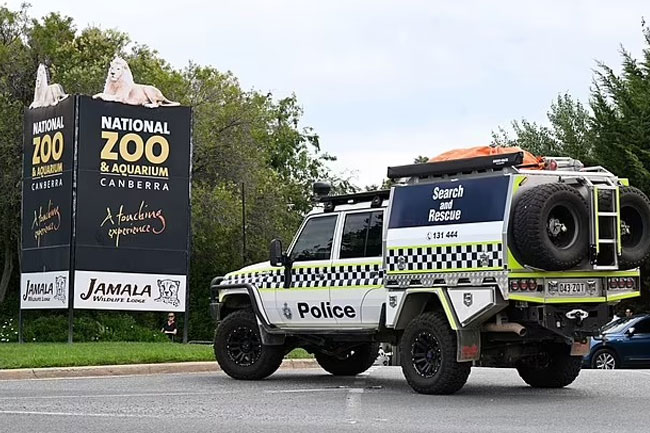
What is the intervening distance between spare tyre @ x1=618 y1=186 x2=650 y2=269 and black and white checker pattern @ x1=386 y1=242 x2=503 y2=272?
180 cm

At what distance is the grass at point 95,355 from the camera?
18094 millimetres

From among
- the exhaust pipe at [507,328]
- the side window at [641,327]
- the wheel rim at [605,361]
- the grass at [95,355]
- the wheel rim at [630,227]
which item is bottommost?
the wheel rim at [605,361]

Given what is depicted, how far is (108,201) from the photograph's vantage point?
25.0m

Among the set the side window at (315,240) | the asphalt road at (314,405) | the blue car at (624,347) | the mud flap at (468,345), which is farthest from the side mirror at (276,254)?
the blue car at (624,347)

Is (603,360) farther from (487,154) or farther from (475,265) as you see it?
(475,265)

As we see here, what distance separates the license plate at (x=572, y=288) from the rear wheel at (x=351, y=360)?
4.05m

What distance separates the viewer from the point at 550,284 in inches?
523

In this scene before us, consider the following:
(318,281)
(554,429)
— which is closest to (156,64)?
(318,281)

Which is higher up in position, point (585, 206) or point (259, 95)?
point (259, 95)

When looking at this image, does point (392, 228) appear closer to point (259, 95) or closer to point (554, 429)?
point (554, 429)

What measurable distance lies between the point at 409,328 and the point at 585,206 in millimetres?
2411

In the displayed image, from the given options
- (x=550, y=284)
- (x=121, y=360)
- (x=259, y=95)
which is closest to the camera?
(x=550, y=284)

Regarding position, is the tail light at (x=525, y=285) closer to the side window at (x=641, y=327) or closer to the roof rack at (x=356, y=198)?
the roof rack at (x=356, y=198)

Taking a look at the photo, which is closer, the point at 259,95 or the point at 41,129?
the point at 41,129
